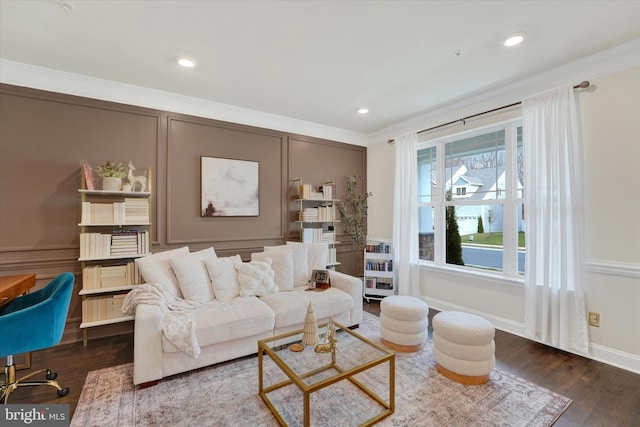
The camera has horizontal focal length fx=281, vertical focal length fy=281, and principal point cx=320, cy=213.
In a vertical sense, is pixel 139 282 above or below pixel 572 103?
below

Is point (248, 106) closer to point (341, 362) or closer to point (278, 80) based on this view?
point (278, 80)

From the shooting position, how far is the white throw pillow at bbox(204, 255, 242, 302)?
287cm

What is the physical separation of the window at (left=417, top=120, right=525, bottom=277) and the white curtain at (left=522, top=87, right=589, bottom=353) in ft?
1.09

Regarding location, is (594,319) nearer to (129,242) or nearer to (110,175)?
(129,242)

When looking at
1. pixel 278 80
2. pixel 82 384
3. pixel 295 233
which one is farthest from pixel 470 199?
pixel 82 384

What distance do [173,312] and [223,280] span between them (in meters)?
0.57

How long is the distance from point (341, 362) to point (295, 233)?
2284 mm

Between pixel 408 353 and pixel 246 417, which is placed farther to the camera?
pixel 408 353

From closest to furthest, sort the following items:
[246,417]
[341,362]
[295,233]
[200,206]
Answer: [246,417] < [341,362] < [200,206] < [295,233]

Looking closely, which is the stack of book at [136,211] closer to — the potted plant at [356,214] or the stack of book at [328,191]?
the stack of book at [328,191]

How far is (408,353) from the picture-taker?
263 cm

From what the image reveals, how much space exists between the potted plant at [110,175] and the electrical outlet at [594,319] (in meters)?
4.70

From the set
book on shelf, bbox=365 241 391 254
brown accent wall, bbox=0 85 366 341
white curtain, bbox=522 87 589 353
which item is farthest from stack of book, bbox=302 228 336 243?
white curtain, bbox=522 87 589 353

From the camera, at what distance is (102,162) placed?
301cm
